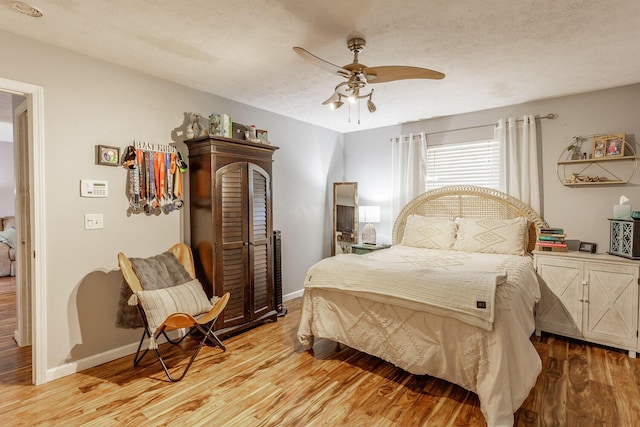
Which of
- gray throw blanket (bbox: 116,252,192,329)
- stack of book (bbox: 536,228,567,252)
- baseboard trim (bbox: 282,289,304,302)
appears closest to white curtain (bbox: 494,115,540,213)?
stack of book (bbox: 536,228,567,252)

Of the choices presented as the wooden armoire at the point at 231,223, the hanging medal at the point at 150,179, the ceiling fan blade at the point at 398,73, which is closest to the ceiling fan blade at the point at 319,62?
the ceiling fan blade at the point at 398,73

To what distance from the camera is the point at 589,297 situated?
3.00 m

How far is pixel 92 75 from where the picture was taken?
8.71 ft

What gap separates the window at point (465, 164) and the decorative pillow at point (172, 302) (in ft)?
10.6

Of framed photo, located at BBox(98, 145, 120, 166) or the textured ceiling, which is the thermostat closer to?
framed photo, located at BBox(98, 145, 120, 166)

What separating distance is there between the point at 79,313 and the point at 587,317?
4.37 metres

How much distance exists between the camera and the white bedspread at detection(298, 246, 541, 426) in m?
1.91

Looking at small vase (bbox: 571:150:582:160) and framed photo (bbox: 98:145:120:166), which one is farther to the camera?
small vase (bbox: 571:150:582:160)

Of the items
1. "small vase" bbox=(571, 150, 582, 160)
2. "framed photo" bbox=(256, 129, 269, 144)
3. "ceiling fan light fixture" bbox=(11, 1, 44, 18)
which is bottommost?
"small vase" bbox=(571, 150, 582, 160)

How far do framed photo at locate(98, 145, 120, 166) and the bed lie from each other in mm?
1948

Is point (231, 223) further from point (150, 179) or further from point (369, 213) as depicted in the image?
point (369, 213)

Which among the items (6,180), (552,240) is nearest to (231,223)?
(552,240)

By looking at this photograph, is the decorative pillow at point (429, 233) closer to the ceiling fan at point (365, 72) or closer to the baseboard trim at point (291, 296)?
the baseboard trim at point (291, 296)

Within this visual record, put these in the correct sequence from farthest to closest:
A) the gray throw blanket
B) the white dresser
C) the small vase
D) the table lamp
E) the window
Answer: the table lamp
the window
the small vase
the white dresser
the gray throw blanket
